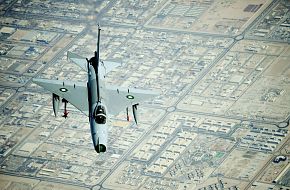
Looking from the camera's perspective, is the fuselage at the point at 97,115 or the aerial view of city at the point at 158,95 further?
the aerial view of city at the point at 158,95

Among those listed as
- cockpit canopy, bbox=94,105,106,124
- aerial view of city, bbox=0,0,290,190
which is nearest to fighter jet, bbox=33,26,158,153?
cockpit canopy, bbox=94,105,106,124

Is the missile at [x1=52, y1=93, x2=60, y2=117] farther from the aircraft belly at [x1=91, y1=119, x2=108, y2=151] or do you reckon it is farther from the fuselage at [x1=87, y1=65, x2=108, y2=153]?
the aircraft belly at [x1=91, y1=119, x2=108, y2=151]

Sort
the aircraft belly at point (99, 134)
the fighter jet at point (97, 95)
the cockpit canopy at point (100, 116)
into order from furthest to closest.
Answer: the fighter jet at point (97, 95) < the cockpit canopy at point (100, 116) < the aircraft belly at point (99, 134)

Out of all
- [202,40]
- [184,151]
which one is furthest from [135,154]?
[202,40]

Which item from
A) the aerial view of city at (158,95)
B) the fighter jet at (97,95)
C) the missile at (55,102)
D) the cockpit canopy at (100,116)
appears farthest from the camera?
the aerial view of city at (158,95)

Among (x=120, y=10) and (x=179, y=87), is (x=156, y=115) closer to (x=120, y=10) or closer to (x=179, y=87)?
(x=179, y=87)

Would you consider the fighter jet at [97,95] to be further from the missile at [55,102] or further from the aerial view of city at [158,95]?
the aerial view of city at [158,95]

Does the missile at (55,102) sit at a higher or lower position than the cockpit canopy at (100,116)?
higher

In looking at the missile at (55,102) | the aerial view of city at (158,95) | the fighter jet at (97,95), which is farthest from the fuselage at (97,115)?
the aerial view of city at (158,95)
